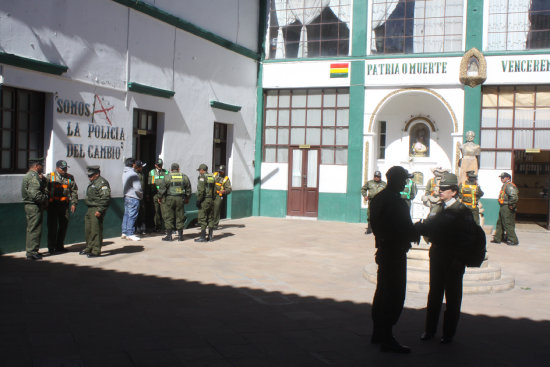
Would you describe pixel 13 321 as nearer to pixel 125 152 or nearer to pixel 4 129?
pixel 4 129

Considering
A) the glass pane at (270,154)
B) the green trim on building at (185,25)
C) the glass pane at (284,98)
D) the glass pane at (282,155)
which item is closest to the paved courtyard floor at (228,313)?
the green trim on building at (185,25)

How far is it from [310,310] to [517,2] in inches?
513

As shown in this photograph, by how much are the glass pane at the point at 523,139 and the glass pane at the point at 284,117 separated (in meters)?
6.72

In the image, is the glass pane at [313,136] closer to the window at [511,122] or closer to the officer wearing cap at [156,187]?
the window at [511,122]

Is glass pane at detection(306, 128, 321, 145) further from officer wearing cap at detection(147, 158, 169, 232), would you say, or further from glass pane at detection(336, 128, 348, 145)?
officer wearing cap at detection(147, 158, 169, 232)

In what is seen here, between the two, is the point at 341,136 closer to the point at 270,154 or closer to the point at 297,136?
the point at 297,136

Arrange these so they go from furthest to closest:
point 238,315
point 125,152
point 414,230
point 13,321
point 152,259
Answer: point 125,152 < point 152,259 < point 238,315 < point 13,321 < point 414,230

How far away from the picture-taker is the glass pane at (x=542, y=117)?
16250 millimetres

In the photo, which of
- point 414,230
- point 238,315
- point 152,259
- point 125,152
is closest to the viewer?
point 414,230

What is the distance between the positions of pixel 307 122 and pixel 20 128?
959 centimetres

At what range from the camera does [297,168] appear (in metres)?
18.6

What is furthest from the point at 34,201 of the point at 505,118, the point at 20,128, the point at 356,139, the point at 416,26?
the point at 505,118

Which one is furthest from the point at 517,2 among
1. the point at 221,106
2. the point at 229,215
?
the point at 229,215

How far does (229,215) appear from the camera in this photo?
17672 mm
